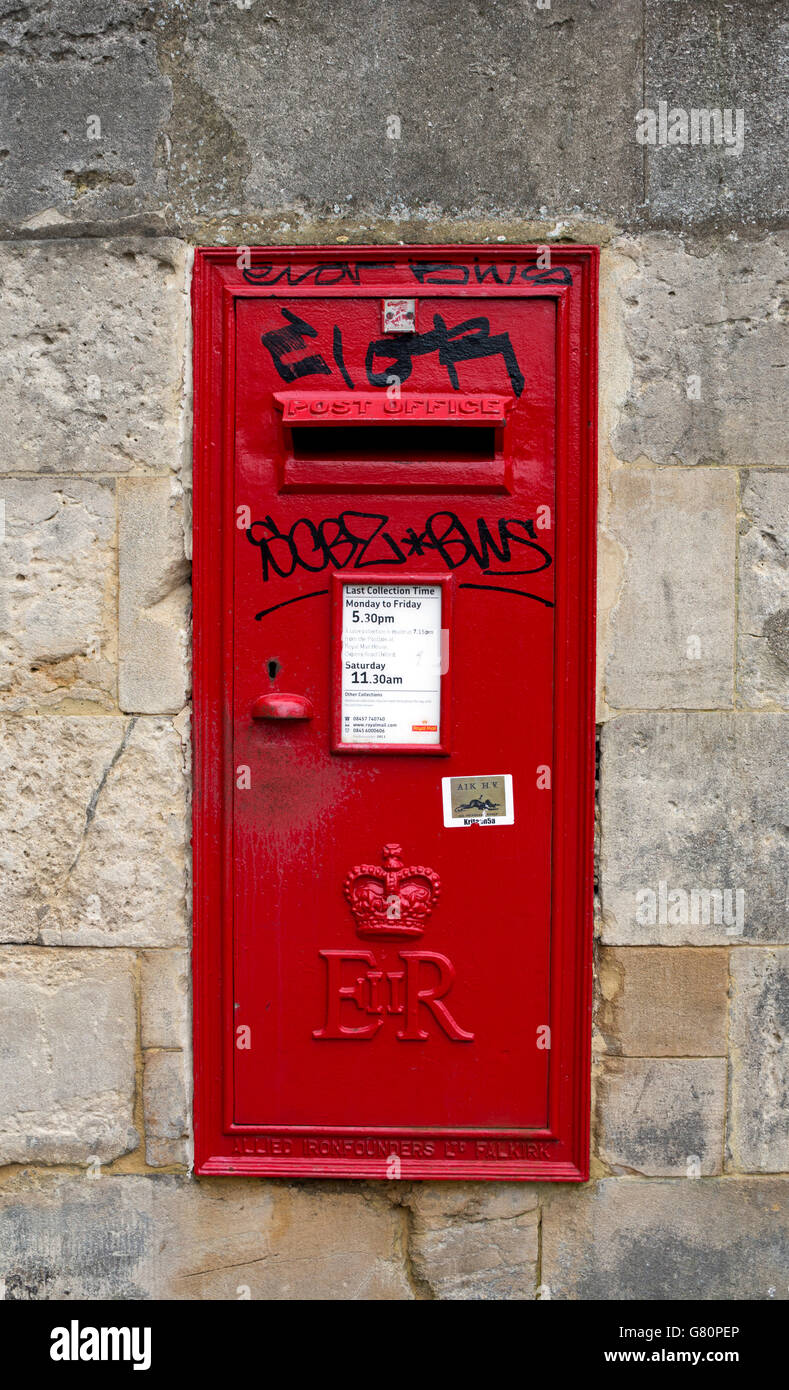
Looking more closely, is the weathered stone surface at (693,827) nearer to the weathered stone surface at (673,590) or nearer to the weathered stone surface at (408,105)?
the weathered stone surface at (673,590)

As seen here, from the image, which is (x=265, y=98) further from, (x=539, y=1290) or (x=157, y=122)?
(x=539, y=1290)

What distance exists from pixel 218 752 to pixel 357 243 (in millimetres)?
1393

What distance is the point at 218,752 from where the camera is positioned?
2.43 metres

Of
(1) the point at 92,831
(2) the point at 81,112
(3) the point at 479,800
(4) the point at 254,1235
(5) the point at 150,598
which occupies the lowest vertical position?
(4) the point at 254,1235

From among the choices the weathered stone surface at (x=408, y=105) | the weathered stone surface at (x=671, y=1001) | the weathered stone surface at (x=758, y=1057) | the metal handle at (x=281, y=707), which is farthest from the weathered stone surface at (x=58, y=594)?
the weathered stone surface at (x=758, y=1057)

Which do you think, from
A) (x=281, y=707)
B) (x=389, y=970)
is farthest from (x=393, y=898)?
(x=281, y=707)

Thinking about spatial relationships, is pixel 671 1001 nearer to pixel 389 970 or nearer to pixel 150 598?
pixel 389 970

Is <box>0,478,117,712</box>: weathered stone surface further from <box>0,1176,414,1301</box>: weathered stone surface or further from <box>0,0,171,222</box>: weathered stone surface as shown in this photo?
<box>0,1176,414,1301</box>: weathered stone surface

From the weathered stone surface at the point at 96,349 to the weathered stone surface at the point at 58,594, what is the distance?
98 mm

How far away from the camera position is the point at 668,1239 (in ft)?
7.98

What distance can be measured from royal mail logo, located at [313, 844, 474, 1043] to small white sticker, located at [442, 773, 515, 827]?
17cm

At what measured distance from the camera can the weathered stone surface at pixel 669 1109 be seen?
2.42 m

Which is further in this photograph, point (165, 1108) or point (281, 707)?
point (165, 1108)

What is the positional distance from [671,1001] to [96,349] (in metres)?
2.32
